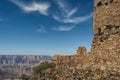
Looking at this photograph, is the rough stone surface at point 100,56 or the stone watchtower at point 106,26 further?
the stone watchtower at point 106,26

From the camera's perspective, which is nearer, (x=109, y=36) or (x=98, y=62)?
(x=98, y=62)

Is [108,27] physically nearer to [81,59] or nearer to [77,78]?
[81,59]

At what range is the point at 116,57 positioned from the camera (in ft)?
45.1

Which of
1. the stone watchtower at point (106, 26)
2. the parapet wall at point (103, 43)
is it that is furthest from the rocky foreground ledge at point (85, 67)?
the stone watchtower at point (106, 26)

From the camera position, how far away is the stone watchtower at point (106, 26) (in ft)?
48.4

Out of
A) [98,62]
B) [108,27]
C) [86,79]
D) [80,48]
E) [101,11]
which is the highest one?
Answer: [101,11]

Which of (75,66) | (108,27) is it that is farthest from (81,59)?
(108,27)

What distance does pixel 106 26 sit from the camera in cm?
1617

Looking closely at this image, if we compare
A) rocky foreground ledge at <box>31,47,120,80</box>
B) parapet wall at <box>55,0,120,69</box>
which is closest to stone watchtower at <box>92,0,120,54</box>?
parapet wall at <box>55,0,120,69</box>

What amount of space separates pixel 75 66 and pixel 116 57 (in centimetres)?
335

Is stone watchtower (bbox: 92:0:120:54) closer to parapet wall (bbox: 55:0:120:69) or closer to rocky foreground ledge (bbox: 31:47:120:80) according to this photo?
parapet wall (bbox: 55:0:120:69)

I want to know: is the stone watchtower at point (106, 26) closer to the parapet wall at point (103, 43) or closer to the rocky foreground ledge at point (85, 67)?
the parapet wall at point (103, 43)

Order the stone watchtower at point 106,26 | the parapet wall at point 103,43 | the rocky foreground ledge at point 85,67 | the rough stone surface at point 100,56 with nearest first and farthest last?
the rocky foreground ledge at point 85,67 < the rough stone surface at point 100,56 < the parapet wall at point 103,43 < the stone watchtower at point 106,26

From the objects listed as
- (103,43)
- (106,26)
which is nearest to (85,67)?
(103,43)
